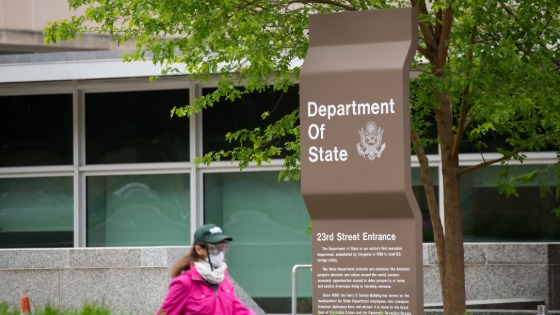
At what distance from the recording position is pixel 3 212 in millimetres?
21141

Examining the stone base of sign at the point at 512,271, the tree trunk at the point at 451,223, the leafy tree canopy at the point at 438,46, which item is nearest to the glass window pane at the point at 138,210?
the stone base of sign at the point at 512,271

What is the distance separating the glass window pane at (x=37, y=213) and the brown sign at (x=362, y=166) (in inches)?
441

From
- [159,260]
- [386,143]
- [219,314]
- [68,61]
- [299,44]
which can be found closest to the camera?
[219,314]

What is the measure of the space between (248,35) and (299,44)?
67 centimetres

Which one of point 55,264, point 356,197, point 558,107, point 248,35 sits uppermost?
point 248,35

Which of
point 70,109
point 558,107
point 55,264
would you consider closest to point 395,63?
point 558,107

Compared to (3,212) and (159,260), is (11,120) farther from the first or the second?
(159,260)

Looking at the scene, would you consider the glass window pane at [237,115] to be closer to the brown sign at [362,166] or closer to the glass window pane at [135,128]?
the glass window pane at [135,128]

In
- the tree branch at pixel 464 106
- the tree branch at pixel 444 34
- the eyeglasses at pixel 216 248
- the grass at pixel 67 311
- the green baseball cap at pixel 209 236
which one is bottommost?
the grass at pixel 67 311

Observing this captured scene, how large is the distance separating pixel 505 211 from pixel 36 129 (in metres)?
8.19

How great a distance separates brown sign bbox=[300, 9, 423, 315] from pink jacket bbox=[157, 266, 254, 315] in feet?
9.04

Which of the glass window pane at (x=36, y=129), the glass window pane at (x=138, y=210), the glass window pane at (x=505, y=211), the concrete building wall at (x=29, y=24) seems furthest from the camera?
the concrete building wall at (x=29, y=24)

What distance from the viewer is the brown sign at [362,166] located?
9.97m

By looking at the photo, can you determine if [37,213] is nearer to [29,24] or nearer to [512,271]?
[29,24]
